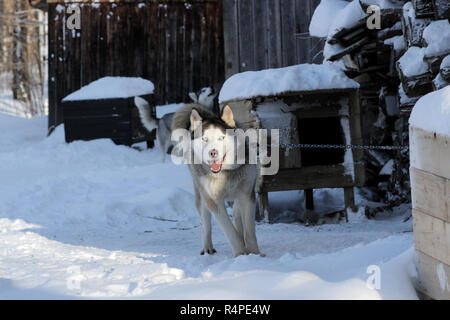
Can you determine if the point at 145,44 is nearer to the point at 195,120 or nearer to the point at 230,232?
the point at 195,120

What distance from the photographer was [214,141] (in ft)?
15.2

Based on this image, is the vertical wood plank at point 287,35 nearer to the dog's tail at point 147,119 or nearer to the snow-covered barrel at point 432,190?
the dog's tail at point 147,119

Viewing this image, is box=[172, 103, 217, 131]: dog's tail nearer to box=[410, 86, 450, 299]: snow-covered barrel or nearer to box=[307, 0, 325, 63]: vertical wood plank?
box=[410, 86, 450, 299]: snow-covered barrel

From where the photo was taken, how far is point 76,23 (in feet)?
44.7

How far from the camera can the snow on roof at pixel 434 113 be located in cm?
289

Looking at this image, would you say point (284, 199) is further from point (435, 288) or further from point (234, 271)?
point (435, 288)

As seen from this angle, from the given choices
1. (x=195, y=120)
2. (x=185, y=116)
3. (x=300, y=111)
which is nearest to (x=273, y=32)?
(x=300, y=111)

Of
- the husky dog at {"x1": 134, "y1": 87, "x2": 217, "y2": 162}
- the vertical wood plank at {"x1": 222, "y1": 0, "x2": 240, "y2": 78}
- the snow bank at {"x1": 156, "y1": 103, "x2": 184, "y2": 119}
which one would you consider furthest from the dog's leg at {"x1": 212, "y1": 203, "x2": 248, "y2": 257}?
the snow bank at {"x1": 156, "y1": 103, "x2": 184, "y2": 119}

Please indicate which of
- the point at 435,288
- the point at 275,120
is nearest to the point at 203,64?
the point at 275,120

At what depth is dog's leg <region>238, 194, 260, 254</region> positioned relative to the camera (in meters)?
4.82

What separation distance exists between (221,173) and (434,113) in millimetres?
2068

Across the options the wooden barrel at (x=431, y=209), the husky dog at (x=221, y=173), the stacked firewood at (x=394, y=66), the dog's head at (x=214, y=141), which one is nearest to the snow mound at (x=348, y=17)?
the stacked firewood at (x=394, y=66)

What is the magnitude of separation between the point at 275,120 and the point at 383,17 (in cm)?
190

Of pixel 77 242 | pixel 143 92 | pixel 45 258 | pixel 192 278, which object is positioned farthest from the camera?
pixel 143 92
